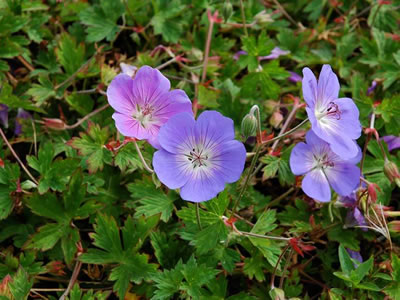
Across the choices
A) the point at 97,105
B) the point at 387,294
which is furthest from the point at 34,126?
the point at 387,294

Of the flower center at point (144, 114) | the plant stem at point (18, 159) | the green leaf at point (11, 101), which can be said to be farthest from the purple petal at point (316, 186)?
the green leaf at point (11, 101)

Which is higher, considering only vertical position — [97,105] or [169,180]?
[169,180]

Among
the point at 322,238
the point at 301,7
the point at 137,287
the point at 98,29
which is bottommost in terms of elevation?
the point at 322,238

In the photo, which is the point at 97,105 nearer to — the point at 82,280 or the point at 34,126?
the point at 34,126

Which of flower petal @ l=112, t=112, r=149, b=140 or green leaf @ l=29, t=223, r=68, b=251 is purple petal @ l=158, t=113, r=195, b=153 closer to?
flower petal @ l=112, t=112, r=149, b=140

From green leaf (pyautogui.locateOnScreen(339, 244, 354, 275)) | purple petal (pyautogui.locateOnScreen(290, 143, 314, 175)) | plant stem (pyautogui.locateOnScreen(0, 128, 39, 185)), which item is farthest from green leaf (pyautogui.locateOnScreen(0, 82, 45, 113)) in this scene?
green leaf (pyautogui.locateOnScreen(339, 244, 354, 275))

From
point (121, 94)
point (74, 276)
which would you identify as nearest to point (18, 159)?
point (74, 276)

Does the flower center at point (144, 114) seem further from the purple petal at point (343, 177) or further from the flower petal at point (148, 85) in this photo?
the purple petal at point (343, 177)
